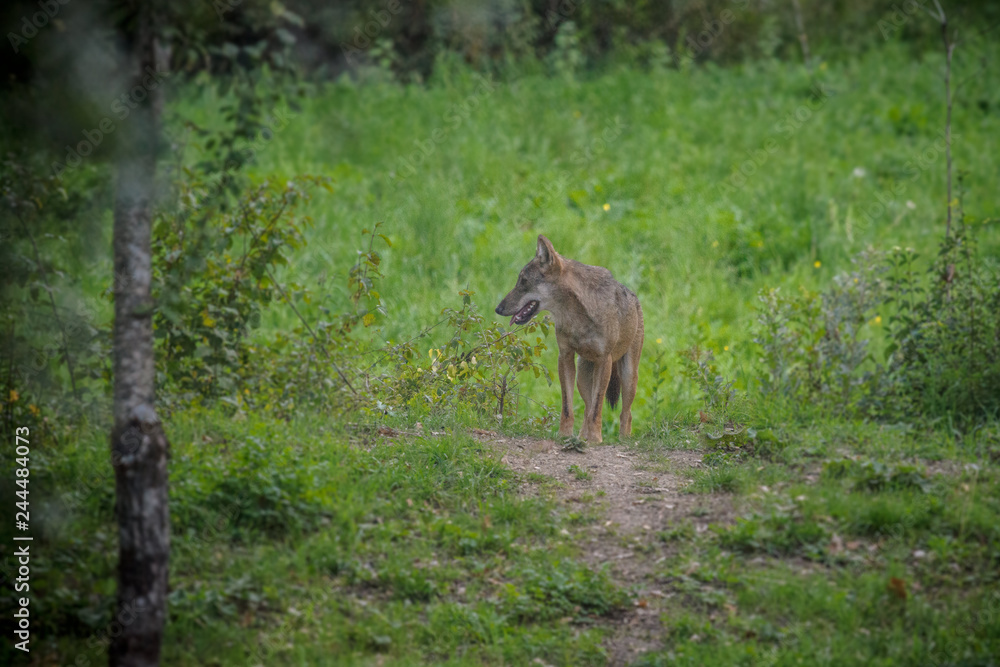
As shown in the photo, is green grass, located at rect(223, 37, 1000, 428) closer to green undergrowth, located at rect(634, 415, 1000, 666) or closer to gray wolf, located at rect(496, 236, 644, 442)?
gray wolf, located at rect(496, 236, 644, 442)

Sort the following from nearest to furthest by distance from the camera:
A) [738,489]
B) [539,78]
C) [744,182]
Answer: [738,489], [744,182], [539,78]

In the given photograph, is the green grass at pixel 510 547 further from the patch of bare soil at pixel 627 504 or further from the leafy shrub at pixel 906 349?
the leafy shrub at pixel 906 349

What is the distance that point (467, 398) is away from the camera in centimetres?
838

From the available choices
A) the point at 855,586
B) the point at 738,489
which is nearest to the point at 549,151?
the point at 738,489

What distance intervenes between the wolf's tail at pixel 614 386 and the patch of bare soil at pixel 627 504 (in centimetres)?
116

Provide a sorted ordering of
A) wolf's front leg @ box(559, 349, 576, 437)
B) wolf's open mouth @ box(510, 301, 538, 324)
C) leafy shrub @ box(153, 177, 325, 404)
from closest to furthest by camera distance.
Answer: leafy shrub @ box(153, 177, 325, 404)
wolf's front leg @ box(559, 349, 576, 437)
wolf's open mouth @ box(510, 301, 538, 324)

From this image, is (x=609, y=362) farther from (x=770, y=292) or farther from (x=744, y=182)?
(x=744, y=182)

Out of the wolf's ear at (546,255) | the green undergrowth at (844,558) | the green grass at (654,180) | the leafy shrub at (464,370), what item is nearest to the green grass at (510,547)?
the green undergrowth at (844,558)

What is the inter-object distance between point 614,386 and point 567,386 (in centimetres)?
87

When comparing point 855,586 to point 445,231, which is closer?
point 855,586

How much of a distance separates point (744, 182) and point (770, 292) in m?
7.18

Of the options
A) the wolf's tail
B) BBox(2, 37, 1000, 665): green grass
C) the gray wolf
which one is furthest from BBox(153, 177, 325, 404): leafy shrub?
the wolf's tail

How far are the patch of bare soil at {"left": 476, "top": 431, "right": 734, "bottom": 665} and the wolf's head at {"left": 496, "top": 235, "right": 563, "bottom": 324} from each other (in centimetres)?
133

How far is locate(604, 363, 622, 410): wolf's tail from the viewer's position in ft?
30.1
